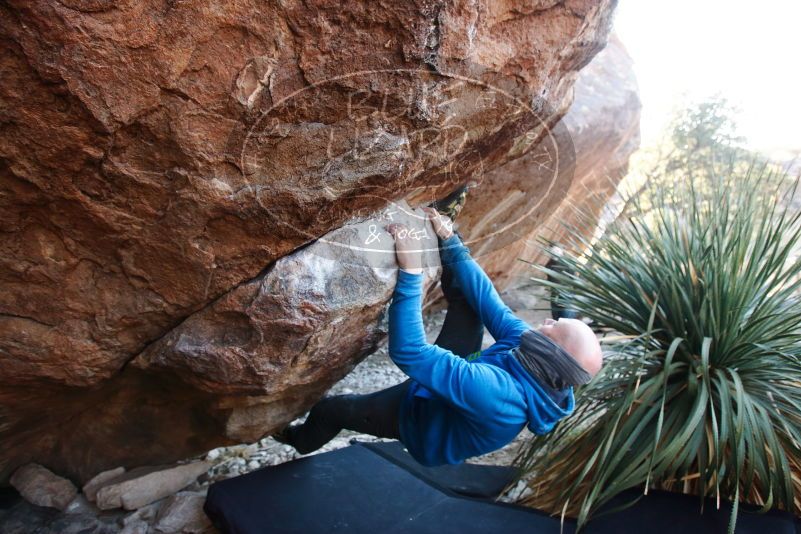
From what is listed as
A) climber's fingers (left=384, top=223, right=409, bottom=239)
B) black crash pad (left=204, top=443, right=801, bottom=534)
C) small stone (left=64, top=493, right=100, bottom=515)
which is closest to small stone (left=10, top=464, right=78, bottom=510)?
small stone (left=64, top=493, right=100, bottom=515)

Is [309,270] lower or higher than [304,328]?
higher

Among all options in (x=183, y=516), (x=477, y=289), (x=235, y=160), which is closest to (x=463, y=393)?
(x=477, y=289)

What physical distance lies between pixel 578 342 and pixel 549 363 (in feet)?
0.42

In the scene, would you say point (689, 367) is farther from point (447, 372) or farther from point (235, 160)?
point (235, 160)

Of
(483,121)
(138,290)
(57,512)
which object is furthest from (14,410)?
(483,121)

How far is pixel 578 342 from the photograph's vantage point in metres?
2.02

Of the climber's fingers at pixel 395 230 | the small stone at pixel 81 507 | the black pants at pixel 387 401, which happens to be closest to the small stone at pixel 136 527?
the small stone at pixel 81 507

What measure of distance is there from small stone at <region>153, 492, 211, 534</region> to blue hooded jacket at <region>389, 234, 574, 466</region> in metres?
1.24

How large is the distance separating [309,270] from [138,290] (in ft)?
2.15

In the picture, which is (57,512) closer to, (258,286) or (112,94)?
(258,286)

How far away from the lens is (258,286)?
6.92 ft

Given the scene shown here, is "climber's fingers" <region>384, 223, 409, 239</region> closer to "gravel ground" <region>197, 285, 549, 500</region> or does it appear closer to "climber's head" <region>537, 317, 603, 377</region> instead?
"climber's head" <region>537, 317, 603, 377</region>

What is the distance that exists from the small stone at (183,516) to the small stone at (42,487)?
60cm

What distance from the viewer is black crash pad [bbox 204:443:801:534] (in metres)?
2.63
